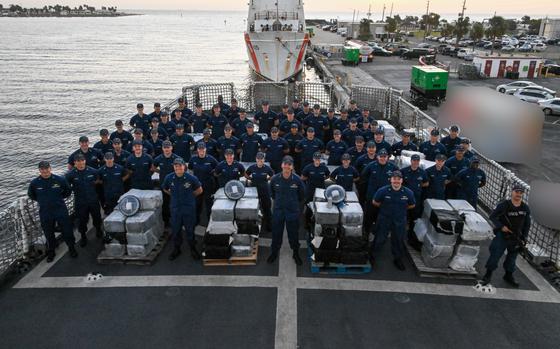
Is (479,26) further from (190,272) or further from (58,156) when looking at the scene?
(190,272)

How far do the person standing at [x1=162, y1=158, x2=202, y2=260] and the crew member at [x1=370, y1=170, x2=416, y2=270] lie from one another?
134 inches

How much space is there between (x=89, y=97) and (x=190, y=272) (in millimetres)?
34554

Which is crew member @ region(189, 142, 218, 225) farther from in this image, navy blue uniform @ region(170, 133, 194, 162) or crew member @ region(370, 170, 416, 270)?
crew member @ region(370, 170, 416, 270)

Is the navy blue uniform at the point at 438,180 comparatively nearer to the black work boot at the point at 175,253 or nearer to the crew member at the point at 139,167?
the black work boot at the point at 175,253

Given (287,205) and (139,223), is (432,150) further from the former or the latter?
(139,223)

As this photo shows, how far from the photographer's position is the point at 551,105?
2409cm

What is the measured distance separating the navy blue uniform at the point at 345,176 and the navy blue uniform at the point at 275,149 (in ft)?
5.45

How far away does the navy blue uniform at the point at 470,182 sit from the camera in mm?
8281

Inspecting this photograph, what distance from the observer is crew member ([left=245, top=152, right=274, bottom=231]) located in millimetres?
8477

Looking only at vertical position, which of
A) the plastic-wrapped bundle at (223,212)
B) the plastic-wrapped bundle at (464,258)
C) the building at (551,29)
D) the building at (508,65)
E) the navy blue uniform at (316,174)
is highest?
the building at (551,29)

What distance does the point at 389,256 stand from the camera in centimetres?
800

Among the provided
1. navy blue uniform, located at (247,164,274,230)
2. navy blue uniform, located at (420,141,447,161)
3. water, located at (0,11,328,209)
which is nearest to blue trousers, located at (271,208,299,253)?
navy blue uniform, located at (247,164,274,230)

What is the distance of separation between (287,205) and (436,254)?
276 cm

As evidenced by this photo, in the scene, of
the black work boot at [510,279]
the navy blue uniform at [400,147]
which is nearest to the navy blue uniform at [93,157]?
the navy blue uniform at [400,147]
